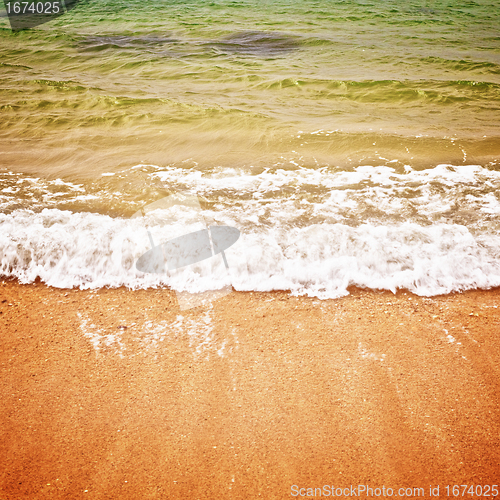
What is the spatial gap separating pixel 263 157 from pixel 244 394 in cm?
406

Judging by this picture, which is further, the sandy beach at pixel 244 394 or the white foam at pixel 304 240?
the white foam at pixel 304 240

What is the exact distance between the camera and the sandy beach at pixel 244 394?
241 centimetres

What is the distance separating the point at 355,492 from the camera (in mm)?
2328

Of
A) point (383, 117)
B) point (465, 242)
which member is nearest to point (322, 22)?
point (383, 117)

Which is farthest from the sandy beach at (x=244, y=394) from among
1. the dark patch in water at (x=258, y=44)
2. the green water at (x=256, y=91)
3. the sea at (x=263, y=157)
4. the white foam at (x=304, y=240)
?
the dark patch in water at (x=258, y=44)

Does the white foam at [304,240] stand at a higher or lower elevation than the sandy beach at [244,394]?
higher

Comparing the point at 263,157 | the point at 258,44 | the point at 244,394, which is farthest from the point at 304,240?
the point at 258,44

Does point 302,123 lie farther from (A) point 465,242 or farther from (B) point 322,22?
(B) point 322,22

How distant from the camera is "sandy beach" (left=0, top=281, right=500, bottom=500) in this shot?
241 cm

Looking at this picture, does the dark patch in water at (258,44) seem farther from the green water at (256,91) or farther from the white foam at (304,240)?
the white foam at (304,240)

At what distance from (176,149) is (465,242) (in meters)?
4.28

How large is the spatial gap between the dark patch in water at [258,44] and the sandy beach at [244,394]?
363 inches

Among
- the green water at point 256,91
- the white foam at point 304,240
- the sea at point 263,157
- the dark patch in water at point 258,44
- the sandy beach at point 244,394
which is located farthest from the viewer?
the dark patch in water at point 258,44

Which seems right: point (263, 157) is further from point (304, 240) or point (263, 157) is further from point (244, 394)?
point (244, 394)
